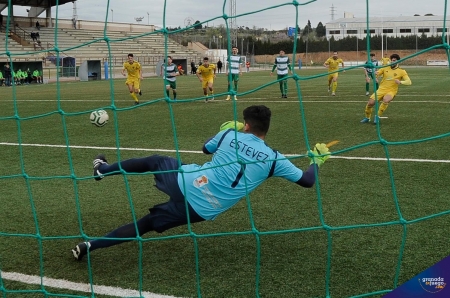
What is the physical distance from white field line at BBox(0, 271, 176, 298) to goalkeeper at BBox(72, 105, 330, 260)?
1.16 feet

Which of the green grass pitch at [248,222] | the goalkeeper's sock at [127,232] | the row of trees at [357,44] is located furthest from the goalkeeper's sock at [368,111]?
the row of trees at [357,44]

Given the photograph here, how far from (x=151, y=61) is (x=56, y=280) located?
104ft

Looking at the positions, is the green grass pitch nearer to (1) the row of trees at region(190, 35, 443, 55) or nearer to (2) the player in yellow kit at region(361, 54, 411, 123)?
(2) the player in yellow kit at region(361, 54, 411, 123)

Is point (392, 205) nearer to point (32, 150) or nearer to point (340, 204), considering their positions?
point (340, 204)

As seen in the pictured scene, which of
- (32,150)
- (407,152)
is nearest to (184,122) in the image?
(32,150)

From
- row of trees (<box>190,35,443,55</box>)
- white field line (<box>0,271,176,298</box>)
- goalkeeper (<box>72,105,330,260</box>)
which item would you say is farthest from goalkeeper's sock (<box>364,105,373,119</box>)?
row of trees (<box>190,35,443,55</box>)

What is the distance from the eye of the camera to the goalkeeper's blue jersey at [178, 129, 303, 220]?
3.80 meters

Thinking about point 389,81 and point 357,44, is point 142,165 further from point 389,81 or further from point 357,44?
point 357,44

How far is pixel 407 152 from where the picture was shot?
788 cm

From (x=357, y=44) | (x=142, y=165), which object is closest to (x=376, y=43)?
(x=357, y=44)

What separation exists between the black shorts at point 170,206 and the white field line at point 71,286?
58 cm

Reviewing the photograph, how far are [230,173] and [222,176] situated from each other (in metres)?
0.06

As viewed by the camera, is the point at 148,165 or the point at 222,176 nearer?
the point at 222,176

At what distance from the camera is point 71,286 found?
3.69m
